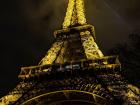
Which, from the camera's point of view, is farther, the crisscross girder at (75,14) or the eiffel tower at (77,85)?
the crisscross girder at (75,14)

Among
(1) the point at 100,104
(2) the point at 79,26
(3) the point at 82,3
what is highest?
(3) the point at 82,3

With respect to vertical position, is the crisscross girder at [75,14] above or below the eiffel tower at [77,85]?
above

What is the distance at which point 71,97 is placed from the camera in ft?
48.1

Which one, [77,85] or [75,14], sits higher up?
[75,14]

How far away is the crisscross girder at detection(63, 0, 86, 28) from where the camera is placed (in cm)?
2319

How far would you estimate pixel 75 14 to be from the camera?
24812 mm

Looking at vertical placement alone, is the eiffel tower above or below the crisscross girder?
below

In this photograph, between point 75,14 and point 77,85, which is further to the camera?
point 75,14

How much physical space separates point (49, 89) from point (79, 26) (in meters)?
8.90

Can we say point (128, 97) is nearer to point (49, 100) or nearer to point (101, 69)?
point (101, 69)

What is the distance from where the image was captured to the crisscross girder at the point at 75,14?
23188 millimetres

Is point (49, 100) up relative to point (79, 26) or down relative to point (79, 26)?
down

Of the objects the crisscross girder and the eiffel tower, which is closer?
the eiffel tower

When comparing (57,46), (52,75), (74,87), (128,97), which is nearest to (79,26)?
(57,46)
